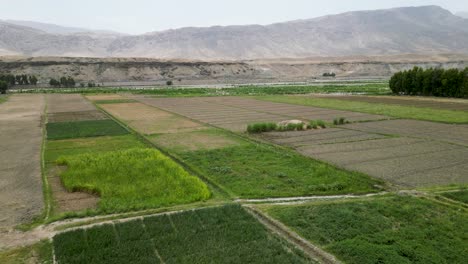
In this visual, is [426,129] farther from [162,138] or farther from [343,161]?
[162,138]

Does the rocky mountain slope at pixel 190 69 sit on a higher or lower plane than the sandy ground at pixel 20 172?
higher

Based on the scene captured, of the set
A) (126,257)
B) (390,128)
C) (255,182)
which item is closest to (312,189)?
(255,182)

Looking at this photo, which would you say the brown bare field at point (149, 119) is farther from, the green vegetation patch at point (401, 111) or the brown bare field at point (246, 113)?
the green vegetation patch at point (401, 111)

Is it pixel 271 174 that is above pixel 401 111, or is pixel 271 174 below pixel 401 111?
below

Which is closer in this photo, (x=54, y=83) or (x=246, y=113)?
(x=246, y=113)

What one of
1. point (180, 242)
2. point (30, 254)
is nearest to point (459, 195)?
point (180, 242)

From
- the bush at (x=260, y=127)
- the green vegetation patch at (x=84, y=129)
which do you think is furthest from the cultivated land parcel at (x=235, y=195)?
the bush at (x=260, y=127)

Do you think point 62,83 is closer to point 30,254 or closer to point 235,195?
point 235,195
